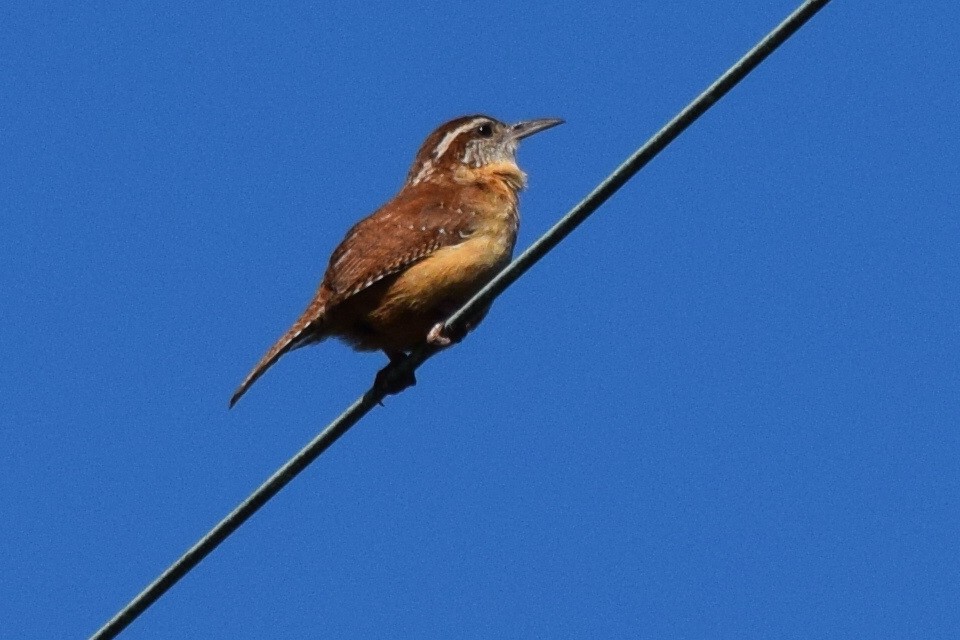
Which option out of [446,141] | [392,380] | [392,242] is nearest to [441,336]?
A: [392,380]

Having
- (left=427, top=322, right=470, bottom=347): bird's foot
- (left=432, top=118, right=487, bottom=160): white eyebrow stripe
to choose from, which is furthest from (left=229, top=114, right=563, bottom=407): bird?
(left=432, top=118, right=487, bottom=160): white eyebrow stripe

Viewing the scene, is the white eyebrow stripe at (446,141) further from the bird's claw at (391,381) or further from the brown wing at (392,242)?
the bird's claw at (391,381)

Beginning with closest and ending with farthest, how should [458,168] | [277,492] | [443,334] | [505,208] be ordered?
1. [277,492]
2. [443,334]
3. [505,208]
4. [458,168]

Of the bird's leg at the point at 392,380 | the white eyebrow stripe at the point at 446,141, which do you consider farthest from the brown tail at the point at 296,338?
the white eyebrow stripe at the point at 446,141

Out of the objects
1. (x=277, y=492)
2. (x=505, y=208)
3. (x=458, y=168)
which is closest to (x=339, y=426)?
(x=277, y=492)

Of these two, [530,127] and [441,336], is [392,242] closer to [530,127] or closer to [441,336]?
[441,336]

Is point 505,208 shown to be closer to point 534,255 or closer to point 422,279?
point 422,279
